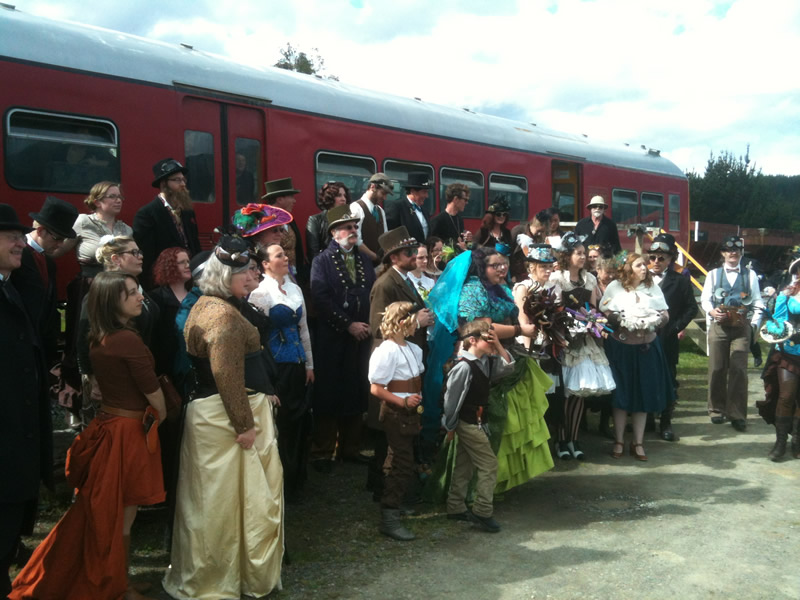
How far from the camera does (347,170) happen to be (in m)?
9.20

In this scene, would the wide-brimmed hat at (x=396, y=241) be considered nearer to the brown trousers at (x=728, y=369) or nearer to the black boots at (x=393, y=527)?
the black boots at (x=393, y=527)

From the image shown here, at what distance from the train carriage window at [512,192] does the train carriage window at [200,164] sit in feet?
16.2

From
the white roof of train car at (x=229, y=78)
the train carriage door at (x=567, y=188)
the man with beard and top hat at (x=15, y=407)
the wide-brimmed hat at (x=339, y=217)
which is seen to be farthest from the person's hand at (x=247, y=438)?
the train carriage door at (x=567, y=188)

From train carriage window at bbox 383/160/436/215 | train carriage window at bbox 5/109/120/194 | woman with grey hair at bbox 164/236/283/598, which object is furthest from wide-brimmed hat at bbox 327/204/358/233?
train carriage window at bbox 383/160/436/215

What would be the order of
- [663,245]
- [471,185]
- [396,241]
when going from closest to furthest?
[396,241], [663,245], [471,185]

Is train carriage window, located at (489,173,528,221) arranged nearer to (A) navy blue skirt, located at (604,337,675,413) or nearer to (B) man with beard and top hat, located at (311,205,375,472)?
(A) navy blue skirt, located at (604,337,675,413)

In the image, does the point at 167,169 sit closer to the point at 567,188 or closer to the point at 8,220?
the point at 8,220

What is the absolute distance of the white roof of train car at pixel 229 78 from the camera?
665 cm

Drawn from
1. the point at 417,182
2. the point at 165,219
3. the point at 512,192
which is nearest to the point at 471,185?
the point at 512,192

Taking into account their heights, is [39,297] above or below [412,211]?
below

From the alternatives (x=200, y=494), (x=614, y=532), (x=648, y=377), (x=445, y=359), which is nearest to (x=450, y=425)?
(x=445, y=359)

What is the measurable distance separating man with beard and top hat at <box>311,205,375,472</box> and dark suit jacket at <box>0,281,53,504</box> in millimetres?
2720

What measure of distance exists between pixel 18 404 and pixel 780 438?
20.9 ft

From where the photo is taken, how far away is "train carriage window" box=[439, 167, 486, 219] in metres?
10.7
